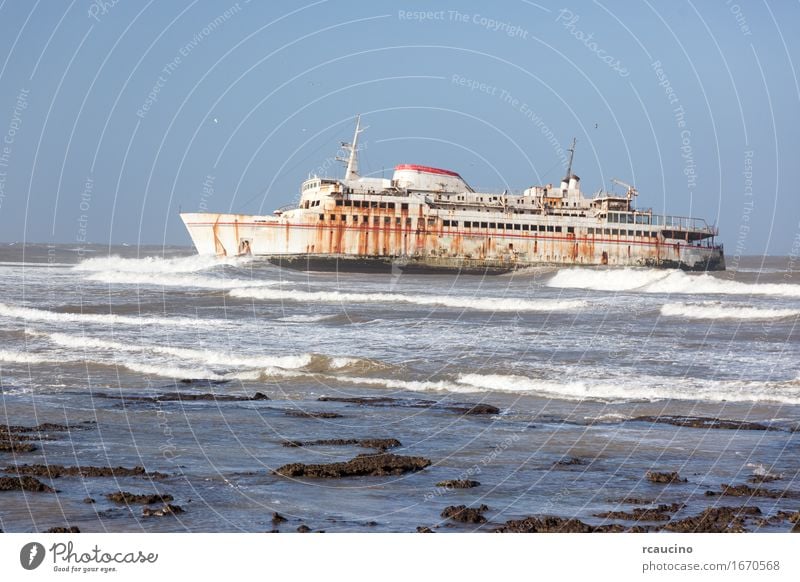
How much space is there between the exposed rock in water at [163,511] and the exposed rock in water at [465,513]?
231 centimetres

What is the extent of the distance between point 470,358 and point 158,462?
11697mm

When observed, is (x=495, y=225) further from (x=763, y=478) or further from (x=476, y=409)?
(x=763, y=478)

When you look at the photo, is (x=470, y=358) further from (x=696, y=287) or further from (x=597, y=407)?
(x=696, y=287)

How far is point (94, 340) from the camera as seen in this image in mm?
23281

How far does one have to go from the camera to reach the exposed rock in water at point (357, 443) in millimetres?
11985

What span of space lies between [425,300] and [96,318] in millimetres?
14309

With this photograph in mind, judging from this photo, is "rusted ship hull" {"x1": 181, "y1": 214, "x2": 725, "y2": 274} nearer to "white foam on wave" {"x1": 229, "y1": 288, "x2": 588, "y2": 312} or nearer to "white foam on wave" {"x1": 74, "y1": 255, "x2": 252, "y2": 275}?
"white foam on wave" {"x1": 74, "y1": 255, "x2": 252, "y2": 275}

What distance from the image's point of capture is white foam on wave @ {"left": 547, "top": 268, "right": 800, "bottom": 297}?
5081cm

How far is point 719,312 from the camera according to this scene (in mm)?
36094

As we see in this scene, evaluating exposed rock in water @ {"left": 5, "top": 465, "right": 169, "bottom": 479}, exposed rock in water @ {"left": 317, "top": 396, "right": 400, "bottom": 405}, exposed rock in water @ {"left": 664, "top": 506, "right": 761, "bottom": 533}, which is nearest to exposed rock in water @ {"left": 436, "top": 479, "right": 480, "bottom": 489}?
exposed rock in water @ {"left": 664, "top": 506, "right": 761, "bottom": 533}

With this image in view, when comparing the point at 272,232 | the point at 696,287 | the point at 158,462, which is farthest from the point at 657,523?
the point at 272,232

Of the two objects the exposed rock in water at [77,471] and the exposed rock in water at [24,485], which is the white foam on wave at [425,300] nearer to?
the exposed rock in water at [77,471]

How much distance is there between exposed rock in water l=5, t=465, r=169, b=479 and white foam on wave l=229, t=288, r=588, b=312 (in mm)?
27605

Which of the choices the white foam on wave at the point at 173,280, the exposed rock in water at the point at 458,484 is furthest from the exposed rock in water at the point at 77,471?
the white foam on wave at the point at 173,280
